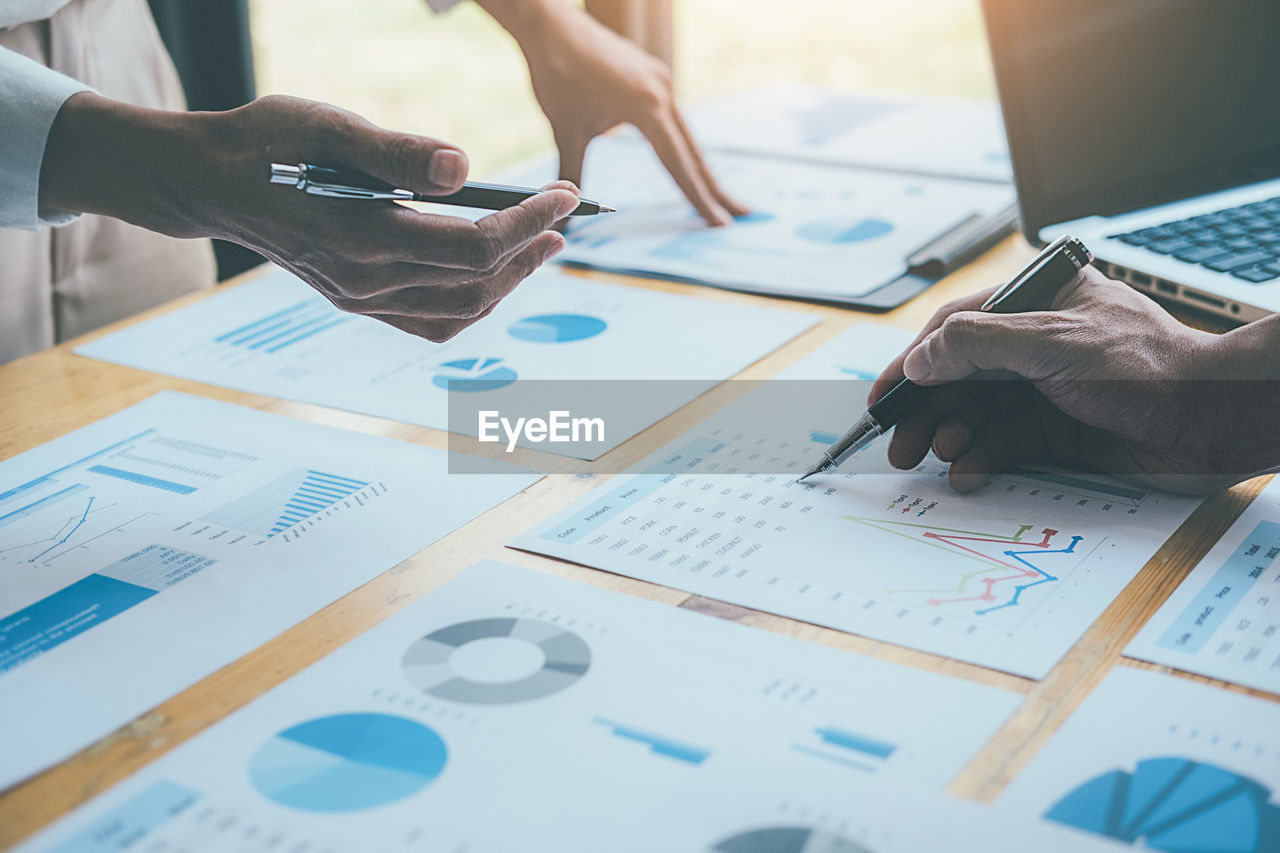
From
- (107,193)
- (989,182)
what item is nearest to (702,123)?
(989,182)

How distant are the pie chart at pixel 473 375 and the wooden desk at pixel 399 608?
0.08m

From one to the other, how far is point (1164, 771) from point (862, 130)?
1208mm

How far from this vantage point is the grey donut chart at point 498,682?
0.61 metres

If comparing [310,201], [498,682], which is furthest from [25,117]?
[498,682]

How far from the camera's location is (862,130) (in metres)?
1.63

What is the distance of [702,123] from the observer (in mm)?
1714

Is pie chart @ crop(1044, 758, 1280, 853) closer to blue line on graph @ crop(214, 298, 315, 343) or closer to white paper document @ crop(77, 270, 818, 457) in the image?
white paper document @ crop(77, 270, 818, 457)

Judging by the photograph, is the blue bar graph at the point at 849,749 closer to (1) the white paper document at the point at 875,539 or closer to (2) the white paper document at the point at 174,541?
(1) the white paper document at the point at 875,539

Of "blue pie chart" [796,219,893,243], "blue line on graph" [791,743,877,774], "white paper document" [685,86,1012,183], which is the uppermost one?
"white paper document" [685,86,1012,183]

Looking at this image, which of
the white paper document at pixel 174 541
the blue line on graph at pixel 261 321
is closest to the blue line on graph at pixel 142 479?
the white paper document at pixel 174 541

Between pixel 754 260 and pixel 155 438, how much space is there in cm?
61

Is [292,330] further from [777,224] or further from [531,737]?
[531,737]

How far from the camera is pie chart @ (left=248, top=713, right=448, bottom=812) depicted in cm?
54

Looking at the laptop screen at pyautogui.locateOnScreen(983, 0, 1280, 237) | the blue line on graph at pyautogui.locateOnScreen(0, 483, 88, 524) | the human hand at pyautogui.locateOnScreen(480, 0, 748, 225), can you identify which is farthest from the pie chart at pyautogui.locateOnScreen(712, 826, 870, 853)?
the human hand at pyautogui.locateOnScreen(480, 0, 748, 225)
